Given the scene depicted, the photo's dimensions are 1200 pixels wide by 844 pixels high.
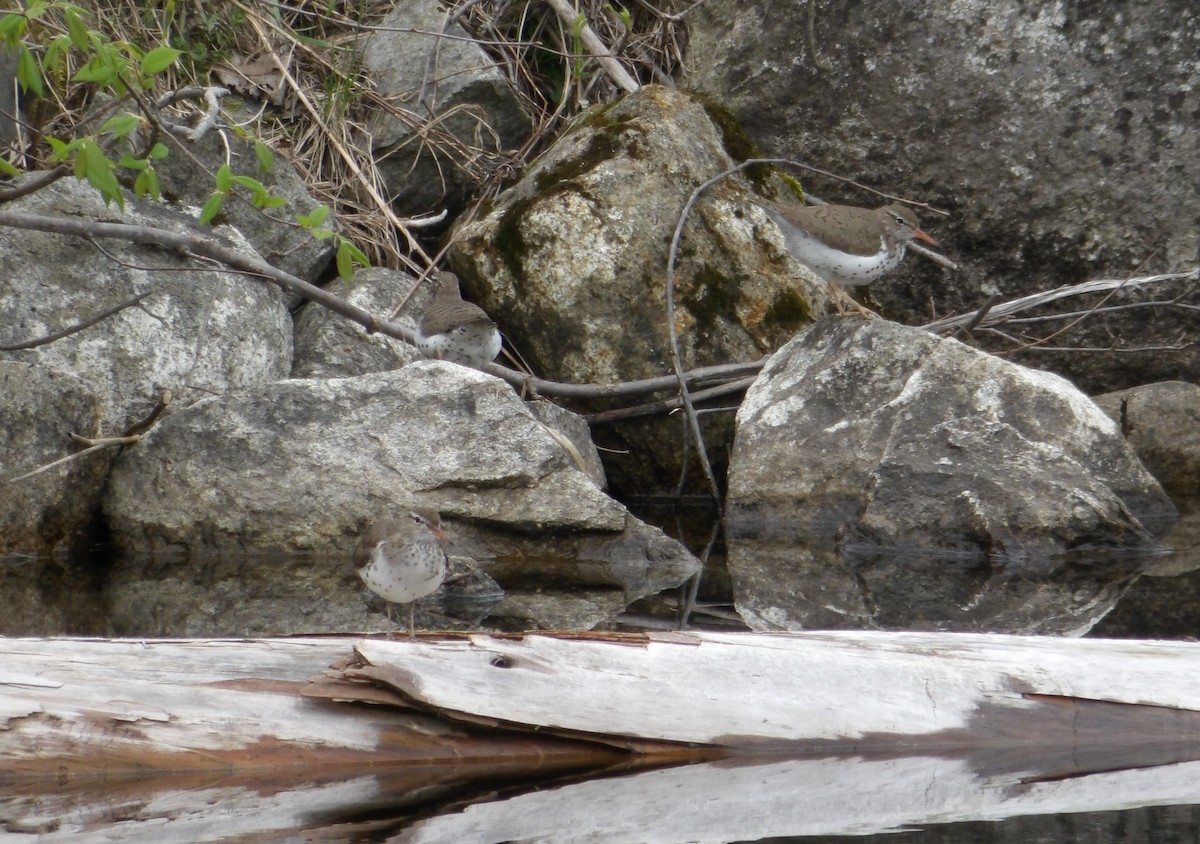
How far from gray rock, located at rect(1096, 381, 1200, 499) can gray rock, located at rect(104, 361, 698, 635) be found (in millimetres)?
3650

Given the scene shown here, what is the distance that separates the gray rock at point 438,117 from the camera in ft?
38.8

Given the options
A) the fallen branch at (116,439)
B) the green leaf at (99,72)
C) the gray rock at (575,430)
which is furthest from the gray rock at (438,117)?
the green leaf at (99,72)

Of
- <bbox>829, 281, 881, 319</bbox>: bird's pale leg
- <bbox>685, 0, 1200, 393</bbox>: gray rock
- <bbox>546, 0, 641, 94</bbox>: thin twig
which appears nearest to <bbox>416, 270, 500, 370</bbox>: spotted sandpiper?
<bbox>829, 281, 881, 319</bbox>: bird's pale leg

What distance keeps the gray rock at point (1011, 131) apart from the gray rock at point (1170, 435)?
1.19 m

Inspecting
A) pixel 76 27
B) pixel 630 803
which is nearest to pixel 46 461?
pixel 76 27

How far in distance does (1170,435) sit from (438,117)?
6.16 m

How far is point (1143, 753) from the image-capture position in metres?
4.14

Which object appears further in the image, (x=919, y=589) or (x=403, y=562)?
(x=919, y=589)

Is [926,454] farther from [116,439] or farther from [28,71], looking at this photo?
[28,71]

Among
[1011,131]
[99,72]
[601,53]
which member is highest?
[601,53]

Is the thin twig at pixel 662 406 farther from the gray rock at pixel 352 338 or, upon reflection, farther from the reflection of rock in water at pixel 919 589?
the reflection of rock in water at pixel 919 589

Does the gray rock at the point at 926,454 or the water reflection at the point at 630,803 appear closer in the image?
the water reflection at the point at 630,803

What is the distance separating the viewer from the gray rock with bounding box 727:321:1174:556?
8070mm

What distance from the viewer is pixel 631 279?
10.3m
